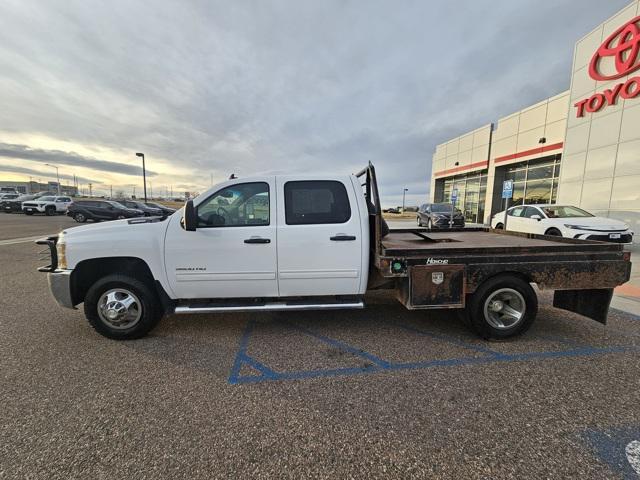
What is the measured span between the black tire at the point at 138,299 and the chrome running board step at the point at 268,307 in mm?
373

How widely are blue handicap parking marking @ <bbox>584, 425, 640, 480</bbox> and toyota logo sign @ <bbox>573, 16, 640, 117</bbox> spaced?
1495 centimetres

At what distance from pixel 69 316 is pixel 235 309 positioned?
2825 millimetres

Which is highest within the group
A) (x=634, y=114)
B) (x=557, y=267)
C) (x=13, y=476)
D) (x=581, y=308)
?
(x=634, y=114)

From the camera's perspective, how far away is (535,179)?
20484 mm

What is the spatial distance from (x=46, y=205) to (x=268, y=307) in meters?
32.6

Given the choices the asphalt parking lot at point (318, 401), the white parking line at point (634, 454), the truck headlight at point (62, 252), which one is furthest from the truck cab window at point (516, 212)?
the truck headlight at point (62, 252)

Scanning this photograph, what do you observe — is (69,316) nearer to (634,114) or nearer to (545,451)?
(545,451)

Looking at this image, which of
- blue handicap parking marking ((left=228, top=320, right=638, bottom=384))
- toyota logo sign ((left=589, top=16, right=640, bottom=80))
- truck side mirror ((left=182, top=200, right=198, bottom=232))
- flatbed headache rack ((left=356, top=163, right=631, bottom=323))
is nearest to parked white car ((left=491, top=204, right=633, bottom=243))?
toyota logo sign ((left=589, top=16, right=640, bottom=80))

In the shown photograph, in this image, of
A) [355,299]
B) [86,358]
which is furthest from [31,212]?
[355,299]

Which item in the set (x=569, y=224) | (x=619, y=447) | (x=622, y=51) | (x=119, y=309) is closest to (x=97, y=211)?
(x=119, y=309)

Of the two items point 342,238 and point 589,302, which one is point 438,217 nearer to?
point 589,302

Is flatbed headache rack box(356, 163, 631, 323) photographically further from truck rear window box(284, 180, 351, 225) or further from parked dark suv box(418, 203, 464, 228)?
parked dark suv box(418, 203, 464, 228)

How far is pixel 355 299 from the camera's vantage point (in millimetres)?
3729

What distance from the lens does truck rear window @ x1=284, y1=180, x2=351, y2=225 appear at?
11.8ft
